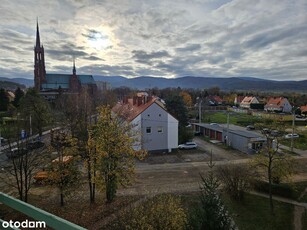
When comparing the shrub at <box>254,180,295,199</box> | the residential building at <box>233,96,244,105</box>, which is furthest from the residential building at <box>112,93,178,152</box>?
the residential building at <box>233,96,244,105</box>

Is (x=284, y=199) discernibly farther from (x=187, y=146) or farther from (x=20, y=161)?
(x=20, y=161)

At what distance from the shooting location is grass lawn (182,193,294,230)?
51.0ft

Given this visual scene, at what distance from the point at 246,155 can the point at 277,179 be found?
1127 centimetres

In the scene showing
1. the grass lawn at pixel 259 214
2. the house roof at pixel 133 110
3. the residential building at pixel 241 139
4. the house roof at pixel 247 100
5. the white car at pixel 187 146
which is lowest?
the grass lawn at pixel 259 214

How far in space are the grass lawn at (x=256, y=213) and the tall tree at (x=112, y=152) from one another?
532cm

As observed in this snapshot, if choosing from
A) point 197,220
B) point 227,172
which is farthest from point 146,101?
point 197,220

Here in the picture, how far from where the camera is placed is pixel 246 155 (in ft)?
105

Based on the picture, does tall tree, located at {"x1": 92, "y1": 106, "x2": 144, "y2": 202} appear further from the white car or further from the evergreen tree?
the white car

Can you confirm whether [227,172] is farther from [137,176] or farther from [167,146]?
[167,146]

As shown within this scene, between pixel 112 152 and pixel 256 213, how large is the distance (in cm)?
1106

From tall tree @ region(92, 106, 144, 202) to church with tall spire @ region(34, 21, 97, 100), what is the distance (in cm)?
6901

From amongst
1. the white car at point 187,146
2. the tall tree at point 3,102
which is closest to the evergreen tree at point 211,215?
the white car at point 187,146

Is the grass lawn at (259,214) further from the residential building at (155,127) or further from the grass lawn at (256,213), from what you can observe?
the residential building at (155,127)

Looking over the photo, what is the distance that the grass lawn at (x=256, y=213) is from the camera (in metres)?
15.5
